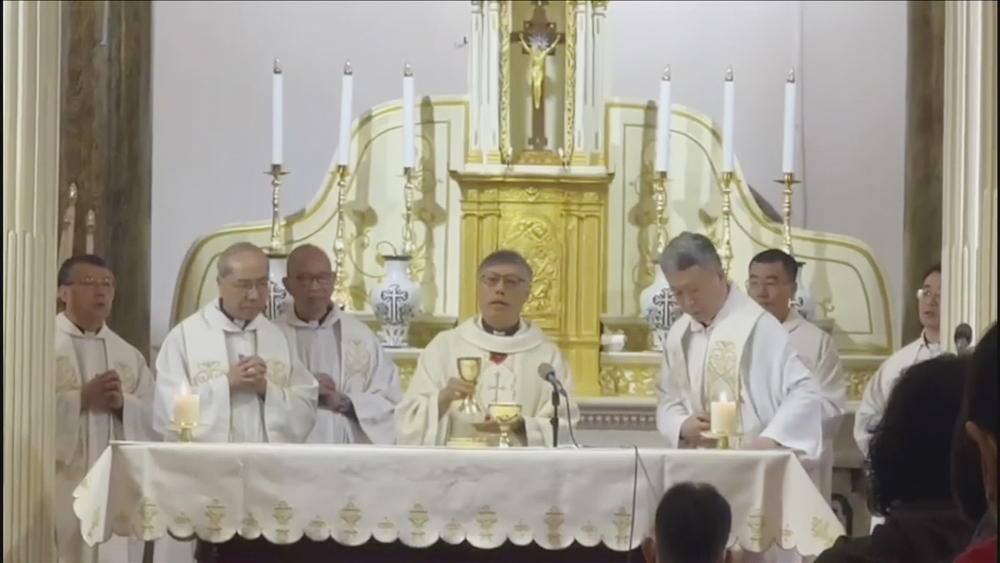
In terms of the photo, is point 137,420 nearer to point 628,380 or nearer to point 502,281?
point 502,281

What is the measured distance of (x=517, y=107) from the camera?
854 cm

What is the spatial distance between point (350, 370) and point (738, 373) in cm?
166

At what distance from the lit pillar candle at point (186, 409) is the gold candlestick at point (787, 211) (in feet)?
11.2

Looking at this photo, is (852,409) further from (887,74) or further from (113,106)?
(113,106)

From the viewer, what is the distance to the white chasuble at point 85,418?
673 centimetres

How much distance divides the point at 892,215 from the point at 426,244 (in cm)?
279

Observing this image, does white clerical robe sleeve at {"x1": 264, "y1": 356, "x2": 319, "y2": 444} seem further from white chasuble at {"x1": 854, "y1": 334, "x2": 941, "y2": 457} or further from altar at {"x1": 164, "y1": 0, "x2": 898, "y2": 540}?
white chasuble at {"x1": 854, "y1": 334, "x2": 941, "y2": 457}

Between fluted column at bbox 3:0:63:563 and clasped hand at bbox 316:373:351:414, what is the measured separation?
124 cm

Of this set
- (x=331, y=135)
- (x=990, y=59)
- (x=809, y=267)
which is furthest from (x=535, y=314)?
(x=990, y=59)

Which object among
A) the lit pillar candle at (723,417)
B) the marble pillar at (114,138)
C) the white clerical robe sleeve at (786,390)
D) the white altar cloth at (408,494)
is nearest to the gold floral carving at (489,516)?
the white altar cloth at (408,494)

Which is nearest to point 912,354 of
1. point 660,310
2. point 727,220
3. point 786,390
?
point 786,390

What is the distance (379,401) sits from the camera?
23.3 feet

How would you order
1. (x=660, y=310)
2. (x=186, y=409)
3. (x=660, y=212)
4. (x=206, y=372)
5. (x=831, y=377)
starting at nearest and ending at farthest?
(x=186, y=409) → (x=206, y=372) → (x=831, y=377) → (x=660, y=310) → (x=660, y=212)

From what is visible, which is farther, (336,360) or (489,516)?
(336,360)
